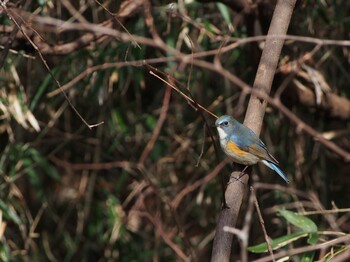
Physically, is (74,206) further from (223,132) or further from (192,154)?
(223,132)

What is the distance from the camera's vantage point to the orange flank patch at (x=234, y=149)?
12.1ft

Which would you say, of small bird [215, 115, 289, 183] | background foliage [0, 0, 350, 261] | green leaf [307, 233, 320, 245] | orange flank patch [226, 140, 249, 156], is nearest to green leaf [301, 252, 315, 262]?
green leaf [307, 233, 320, 245]

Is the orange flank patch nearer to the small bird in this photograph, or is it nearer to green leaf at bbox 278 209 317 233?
the small bird

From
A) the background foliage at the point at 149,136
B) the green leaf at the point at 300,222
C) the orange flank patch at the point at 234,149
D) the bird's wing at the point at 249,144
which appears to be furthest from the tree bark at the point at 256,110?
the background foliage at the point at 149,136

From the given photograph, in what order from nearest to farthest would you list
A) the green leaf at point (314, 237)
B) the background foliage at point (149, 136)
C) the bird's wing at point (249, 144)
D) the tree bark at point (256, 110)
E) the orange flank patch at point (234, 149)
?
the tree bark at point (256, 110) → the green leaf at point (314, 237) → the bird's wing at point (249, 144) → the orange flank patch at point (234, 149) → the background foliage at point (149, 136)

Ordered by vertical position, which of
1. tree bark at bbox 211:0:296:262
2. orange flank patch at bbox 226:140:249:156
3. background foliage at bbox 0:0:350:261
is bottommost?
background foliage at bbox 0:0:350:261

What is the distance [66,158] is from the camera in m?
5.72

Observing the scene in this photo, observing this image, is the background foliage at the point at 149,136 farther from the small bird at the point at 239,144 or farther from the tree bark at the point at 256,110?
the tree bark at the point at 256,110

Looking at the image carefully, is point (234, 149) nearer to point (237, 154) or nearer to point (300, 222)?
point (237, 154)

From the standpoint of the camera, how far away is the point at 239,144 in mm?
3719

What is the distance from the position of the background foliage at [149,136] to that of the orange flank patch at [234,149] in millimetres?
689

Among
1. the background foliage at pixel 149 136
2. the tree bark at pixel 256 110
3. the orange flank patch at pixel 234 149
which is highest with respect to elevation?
the tree bark at pixel 256 110

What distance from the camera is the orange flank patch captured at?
145 inches

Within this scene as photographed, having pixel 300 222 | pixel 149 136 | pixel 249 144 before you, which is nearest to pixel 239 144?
pixel 249 144
